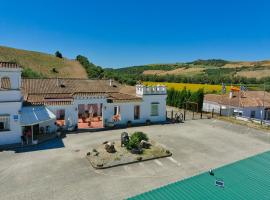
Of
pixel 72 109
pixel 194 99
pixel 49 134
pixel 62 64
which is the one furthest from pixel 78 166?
pixel 62 64

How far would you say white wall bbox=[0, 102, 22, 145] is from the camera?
72.1ft

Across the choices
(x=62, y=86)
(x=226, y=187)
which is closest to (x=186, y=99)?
(x=62, y=86)

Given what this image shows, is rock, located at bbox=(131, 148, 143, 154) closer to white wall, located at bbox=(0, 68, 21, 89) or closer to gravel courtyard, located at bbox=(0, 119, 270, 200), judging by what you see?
gravel courtyard, located at bbox=(0, 119, 270, 200)

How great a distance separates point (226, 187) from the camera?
10141mm

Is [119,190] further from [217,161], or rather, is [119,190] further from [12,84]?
[12,84]

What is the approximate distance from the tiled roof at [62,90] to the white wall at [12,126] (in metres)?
4.53

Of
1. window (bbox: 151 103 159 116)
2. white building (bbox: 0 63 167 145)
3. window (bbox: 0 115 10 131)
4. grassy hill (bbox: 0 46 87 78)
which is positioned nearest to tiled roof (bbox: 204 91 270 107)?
white building (bbox: 0 63 167 145)

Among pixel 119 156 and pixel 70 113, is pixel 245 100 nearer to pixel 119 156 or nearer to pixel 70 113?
pixel 70 113

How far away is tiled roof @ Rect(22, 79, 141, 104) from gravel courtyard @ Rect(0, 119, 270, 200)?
18.0 feet

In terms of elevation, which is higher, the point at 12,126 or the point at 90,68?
the point at 90,68

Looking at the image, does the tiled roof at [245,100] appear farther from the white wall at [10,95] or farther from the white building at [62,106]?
the white wall at [10,95]

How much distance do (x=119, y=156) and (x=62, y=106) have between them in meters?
11.0

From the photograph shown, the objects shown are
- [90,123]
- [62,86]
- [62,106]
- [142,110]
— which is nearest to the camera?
[62,106]

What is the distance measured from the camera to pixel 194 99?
44656 millimetres
